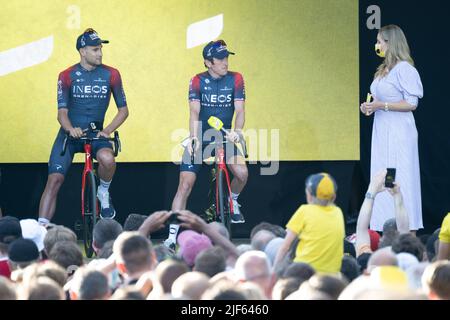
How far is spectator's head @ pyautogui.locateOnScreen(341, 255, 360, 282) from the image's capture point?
671 centimetres

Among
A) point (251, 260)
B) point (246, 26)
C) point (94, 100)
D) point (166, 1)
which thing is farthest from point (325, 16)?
point (251, 260)

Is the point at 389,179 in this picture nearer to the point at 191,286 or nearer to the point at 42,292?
the point at 191,286

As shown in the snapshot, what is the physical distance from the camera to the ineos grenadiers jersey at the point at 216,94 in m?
10.6

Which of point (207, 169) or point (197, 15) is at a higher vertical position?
point (197, 15)

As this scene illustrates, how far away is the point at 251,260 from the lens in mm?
6012

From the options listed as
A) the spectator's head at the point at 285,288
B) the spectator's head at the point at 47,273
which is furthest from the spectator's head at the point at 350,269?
the spectator's head at the point at 47,273

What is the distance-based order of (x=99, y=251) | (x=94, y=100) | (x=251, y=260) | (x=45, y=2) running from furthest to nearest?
(x=45, y=2)
(x=94, y=100)
(x=99, y=251)
(x=251, y=260)

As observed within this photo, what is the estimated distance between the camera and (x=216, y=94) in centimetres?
1056

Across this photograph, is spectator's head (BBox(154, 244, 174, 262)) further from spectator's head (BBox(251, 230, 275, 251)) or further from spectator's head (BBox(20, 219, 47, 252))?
spectator's head (BBox(20, 219, 47, 252))

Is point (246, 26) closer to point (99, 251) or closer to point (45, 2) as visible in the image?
point (45, 2)

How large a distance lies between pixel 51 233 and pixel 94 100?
3248mm

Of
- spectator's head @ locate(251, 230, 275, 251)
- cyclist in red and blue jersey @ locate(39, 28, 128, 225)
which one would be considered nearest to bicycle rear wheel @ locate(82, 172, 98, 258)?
cyclist in red and blue jersey @ locate(39, 28, 128, 225)

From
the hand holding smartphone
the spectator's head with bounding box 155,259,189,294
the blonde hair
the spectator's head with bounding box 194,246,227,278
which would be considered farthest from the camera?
the blonde hair

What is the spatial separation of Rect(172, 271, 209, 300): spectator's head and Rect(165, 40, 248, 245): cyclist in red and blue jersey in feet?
16.7
